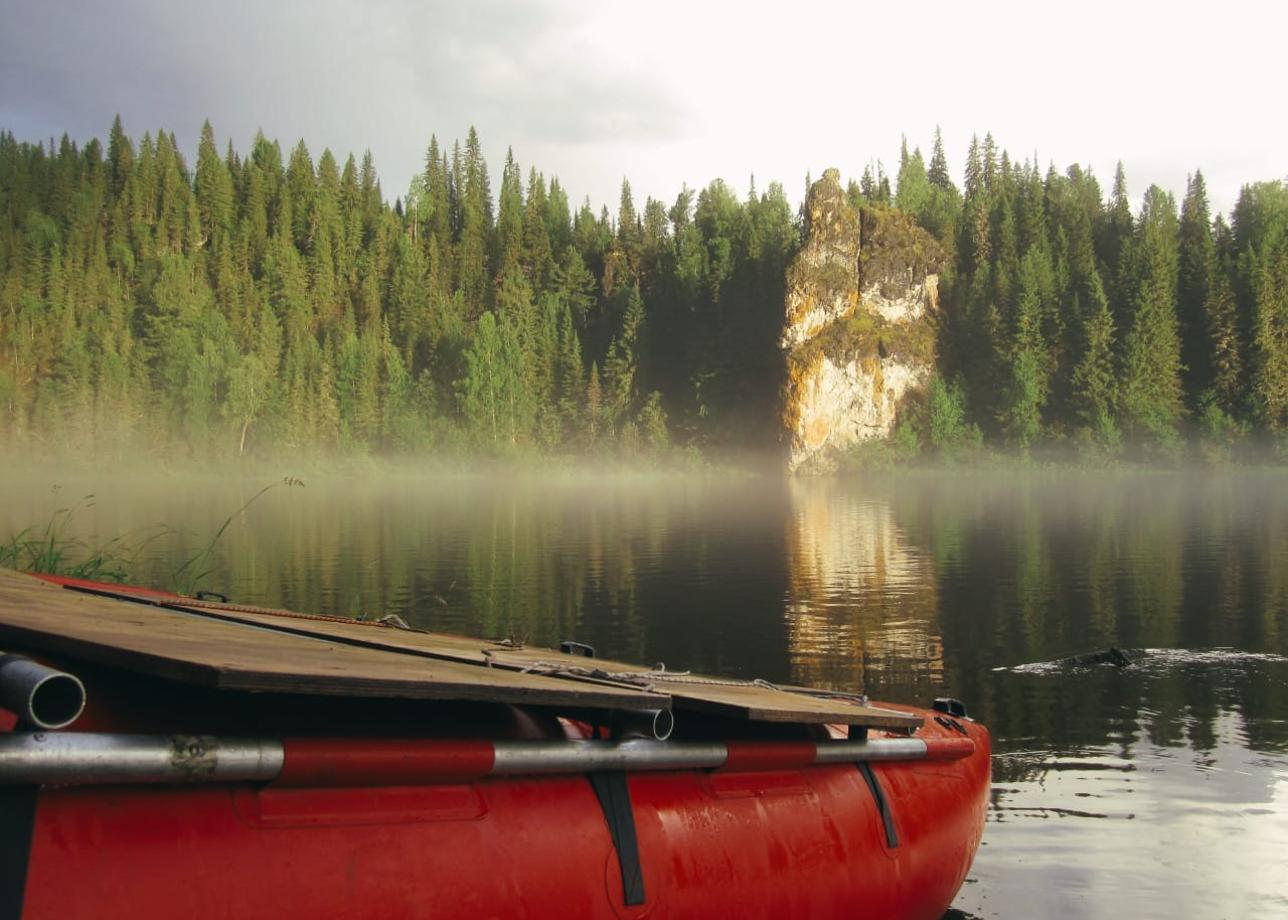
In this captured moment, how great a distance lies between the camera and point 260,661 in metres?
3.24

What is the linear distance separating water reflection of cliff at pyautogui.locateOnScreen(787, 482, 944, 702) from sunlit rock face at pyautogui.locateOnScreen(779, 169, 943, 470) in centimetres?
6034

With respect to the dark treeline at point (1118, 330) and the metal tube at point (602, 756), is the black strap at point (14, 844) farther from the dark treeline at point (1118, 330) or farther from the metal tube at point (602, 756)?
the dark treeline at point (1118, 330)

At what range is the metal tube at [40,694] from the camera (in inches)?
105

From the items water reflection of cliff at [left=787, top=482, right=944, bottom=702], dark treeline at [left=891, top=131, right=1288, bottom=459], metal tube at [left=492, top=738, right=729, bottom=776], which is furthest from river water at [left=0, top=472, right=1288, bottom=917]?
dark treeline at [left=891, top=131, right=1288, bottom=459]

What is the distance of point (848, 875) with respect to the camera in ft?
17.8

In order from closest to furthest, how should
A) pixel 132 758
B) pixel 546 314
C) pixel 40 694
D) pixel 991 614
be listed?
1. pixel 40 694
2. pixel 132 758
3. pixel 991 614
4. pixel 546 314

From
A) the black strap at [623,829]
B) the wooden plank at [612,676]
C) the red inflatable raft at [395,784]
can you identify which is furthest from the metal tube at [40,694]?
the wooden plank at [612,676]

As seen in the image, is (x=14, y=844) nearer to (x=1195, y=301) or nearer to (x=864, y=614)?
(x=864, y=614)

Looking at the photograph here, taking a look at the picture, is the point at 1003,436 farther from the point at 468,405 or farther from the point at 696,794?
the point at 696,794

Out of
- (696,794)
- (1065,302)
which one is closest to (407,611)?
(696,794)

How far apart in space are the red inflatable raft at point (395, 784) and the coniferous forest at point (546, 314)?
101591 millimetres

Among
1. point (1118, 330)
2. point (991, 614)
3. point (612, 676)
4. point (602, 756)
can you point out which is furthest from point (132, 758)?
point (1118, 330)

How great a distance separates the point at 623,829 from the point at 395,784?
102 centimetres

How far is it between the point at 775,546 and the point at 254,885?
1346 inches
